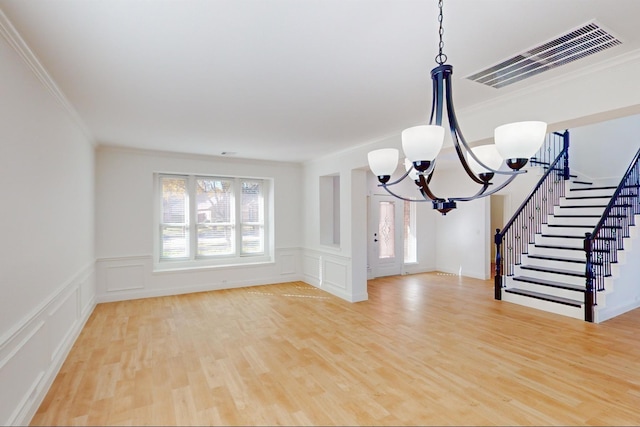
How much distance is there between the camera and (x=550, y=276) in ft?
18.1

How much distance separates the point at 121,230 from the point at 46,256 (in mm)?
3113

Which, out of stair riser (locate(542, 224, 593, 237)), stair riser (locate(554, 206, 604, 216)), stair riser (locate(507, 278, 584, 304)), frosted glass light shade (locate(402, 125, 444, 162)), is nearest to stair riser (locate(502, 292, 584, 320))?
stair riser (locate(507, 278, 584, 304))

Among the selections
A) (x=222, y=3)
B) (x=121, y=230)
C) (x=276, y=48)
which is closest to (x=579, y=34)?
(x=276, y=48)

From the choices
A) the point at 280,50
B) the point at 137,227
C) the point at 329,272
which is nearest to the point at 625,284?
the point at 329,272

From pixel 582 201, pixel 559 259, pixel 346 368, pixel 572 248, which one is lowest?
pixel 346 368

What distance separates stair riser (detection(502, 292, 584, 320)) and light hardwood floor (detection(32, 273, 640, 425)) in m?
0.18

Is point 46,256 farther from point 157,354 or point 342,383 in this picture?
point 342,383

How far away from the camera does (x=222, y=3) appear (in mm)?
1830

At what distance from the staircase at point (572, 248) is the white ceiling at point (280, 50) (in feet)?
11.3

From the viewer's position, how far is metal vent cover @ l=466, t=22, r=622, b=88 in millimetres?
2170

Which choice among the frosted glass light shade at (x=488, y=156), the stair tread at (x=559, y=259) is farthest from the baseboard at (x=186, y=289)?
the frosted glass light shade at (x=488, y=156)

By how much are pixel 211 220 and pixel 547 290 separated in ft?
20.1

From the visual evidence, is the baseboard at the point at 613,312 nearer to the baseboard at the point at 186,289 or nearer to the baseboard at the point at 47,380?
the baseboard at the point at 186,289

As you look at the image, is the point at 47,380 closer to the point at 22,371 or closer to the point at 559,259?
the point at 22,371
